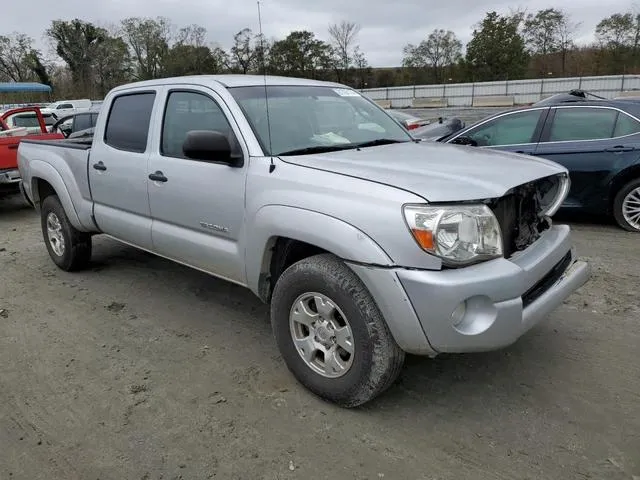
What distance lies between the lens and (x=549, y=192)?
3465mm

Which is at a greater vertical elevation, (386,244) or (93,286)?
(386,244)

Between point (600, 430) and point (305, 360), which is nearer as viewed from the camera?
point (600, 430)

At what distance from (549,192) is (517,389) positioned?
49.8 inches

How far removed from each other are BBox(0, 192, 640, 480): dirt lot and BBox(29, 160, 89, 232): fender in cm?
93

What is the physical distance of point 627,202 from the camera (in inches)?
252

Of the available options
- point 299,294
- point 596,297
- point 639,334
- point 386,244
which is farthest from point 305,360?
point 596,297

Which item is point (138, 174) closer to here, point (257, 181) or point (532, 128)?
point (257, 181)

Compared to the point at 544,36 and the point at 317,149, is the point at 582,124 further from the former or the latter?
the point at 544,36

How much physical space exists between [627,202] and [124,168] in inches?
222

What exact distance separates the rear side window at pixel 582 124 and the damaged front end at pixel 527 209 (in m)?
3.70

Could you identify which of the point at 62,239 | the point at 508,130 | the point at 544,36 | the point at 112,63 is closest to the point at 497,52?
the point at 544,36

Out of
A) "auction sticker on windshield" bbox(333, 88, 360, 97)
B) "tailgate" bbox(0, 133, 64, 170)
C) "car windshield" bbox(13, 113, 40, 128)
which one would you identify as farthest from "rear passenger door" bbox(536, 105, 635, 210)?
"car windshield" bbox(13, 113, 40, 128)

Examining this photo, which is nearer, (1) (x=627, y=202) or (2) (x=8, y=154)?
(1) (x=627, y=202)

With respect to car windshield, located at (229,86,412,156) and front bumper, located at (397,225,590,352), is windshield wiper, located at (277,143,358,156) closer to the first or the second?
car windshield, located at (229,86,412,156)
